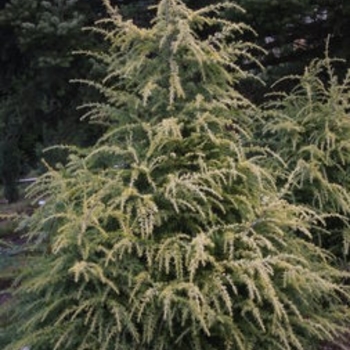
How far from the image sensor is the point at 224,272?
9.52ft

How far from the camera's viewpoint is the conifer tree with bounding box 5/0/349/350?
279 cm

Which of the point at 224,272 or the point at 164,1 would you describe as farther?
the point at 164,1

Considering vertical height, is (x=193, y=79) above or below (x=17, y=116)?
above

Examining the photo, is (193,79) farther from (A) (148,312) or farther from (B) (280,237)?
(A) (148,312)

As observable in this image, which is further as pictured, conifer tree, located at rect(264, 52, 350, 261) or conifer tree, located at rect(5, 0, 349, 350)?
conifer tree, located at rect(264, 52, 350, 261)

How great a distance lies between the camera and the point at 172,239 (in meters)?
2.90

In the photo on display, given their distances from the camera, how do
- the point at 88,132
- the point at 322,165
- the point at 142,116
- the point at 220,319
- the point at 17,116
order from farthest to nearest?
1. the point at 17,116
2. the point at 88,132
3. the point at 322,165
4. the point at 142,116
5. the point at 220,319

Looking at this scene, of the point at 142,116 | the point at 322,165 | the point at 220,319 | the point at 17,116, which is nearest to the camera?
the point at 220,319

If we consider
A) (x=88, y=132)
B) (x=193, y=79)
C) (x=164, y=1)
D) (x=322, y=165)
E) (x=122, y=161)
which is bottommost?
(x=88, y=132)

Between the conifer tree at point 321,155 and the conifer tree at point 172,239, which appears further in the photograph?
the conifer tree at point 321,155

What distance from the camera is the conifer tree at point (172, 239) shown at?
279cm

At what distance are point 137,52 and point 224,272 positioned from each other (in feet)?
4.62

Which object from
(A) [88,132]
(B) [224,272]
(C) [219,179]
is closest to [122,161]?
(C) [219,179]

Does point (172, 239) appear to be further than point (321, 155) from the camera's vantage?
No
